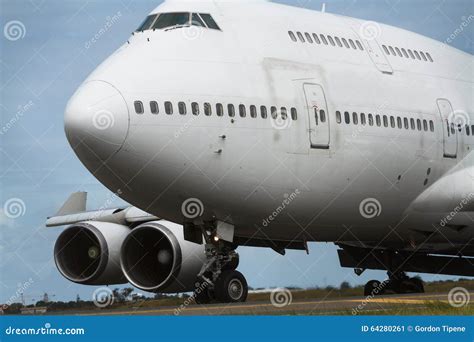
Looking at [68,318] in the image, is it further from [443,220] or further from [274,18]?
[443,220]

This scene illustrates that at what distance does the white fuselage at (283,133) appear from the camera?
59.1 feet

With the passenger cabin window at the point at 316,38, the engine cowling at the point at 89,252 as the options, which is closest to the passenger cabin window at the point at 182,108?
the passenger cabin window at the point at 316,38

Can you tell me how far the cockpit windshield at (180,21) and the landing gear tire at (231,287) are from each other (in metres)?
4.28

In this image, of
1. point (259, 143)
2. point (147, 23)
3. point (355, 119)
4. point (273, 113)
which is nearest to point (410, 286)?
point (355, 119)

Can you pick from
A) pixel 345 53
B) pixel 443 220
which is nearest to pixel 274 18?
pixel 345 53

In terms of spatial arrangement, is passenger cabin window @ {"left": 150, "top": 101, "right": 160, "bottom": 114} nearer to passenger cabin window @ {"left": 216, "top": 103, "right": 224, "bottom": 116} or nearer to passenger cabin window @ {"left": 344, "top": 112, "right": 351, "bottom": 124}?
passenger cabin window @ {"left": 216, "top": 103, "right": 224, "bottom": 116}

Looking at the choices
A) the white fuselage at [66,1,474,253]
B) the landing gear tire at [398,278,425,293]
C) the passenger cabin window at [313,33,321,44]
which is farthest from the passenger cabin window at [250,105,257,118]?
the landing gear tire at [398,278,425,293]

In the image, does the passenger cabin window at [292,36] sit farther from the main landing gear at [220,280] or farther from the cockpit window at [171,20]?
the main landing gear at [220,280]

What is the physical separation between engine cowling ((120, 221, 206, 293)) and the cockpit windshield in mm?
3676

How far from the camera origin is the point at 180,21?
19.7m

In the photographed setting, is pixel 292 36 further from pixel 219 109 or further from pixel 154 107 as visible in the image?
pixel 154 107

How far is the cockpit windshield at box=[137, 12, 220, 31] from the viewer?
1964cm

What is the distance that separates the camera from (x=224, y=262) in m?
18.8

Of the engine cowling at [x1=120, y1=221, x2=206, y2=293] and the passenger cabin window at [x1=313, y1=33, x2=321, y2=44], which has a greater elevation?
the passenger cabin window at [x1=313, y1=33, x2=321, y2=44]
